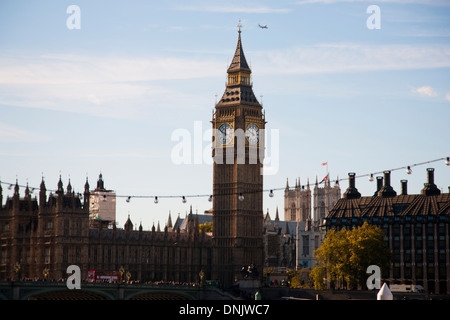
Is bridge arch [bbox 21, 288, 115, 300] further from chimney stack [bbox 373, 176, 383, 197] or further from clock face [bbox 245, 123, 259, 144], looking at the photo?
chimney stack [bbox 373, 176, 383, 197]

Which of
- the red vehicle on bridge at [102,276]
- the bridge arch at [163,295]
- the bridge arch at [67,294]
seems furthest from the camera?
the red vehicle on bridge at [102,276]

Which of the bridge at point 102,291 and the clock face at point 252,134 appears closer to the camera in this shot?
the bridge at point 102,291

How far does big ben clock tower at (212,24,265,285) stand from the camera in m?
164

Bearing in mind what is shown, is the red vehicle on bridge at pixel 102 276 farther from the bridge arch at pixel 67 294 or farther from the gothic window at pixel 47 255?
the bridge arch at pixel 67 294

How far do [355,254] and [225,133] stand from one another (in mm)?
34278

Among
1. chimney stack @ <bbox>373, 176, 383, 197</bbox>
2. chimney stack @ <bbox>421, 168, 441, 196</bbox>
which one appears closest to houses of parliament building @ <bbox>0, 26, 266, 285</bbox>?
chimney stack @ <bbox>373, 176, 383, 197</bbox>

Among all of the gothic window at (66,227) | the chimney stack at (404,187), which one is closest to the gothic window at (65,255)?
the gothic window at (66,227)

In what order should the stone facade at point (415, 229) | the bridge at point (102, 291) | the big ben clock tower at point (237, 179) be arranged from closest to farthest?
the bridge at point (102, 291)
the stone facade at point (415, 229)
the big ben clock tower at point (237, 179)

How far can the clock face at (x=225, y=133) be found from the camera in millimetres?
164250

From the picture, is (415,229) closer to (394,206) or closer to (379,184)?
(394,206)

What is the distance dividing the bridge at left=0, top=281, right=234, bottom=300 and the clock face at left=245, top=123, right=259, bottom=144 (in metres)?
31.3

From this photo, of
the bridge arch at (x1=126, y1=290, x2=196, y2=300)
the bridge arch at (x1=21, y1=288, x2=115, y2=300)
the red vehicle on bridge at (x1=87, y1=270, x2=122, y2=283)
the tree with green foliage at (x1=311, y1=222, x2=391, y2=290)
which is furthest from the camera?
the red vehicle on bridge at (x1=87, y1=270, x2=122, y2=283)

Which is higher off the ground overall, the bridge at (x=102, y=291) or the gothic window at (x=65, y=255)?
the gothic window at (x=65, y=255)

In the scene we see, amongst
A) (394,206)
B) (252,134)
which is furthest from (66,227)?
(394,206)
